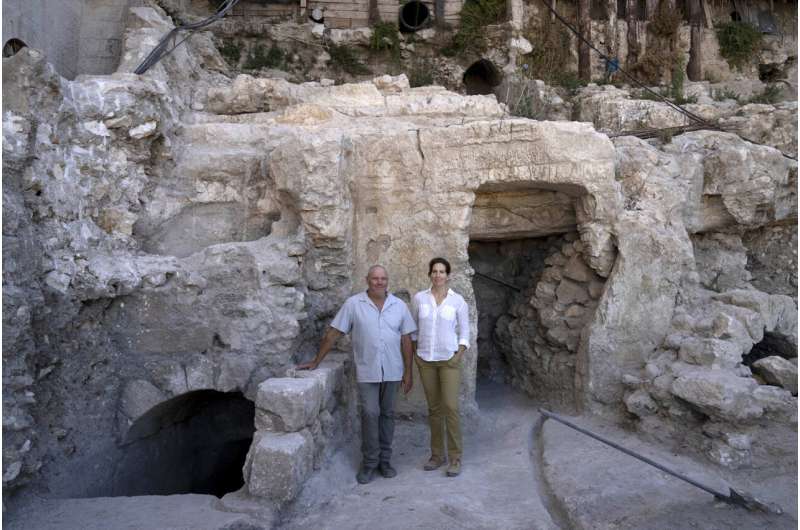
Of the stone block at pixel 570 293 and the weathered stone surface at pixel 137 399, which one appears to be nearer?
the weathered stone surface at pixel 137 399

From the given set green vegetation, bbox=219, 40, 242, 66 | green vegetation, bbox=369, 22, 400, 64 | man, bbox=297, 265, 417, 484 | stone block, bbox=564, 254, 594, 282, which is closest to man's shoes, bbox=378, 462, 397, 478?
man, bbox=297, 265, 417, 484

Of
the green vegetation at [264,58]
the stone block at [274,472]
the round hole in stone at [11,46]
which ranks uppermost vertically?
the green vegetation at [264,58]

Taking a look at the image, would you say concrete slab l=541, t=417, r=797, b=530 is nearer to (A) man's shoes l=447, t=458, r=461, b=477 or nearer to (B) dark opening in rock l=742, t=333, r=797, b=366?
(A) man's shoes l=447, t=458, r=461, b=477

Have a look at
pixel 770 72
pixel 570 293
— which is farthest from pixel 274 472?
pixel 770 72

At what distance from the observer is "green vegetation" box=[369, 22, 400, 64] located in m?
9.62

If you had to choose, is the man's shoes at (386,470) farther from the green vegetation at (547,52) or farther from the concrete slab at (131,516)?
the green vegetation at (547,52)

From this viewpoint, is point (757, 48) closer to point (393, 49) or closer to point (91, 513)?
point (393, 49)

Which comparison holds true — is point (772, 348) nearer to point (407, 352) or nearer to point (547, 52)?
point (407, 352)

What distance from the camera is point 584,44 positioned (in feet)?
33.7

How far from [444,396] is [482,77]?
7987 mm

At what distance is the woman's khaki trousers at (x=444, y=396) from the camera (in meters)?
4.07

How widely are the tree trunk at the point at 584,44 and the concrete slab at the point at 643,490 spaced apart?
7.41 meters

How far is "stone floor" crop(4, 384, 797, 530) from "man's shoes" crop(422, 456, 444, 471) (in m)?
0.05

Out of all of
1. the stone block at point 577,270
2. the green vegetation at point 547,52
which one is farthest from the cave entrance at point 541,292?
the green vegetation at point 547,52
